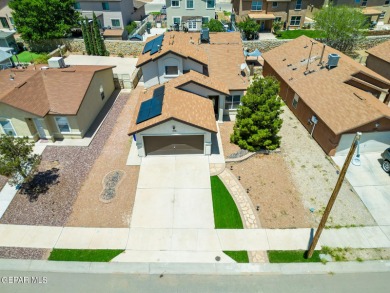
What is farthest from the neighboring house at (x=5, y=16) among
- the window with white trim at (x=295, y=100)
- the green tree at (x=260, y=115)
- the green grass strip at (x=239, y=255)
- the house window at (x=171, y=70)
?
the green grass strip at (x=239, y=255)

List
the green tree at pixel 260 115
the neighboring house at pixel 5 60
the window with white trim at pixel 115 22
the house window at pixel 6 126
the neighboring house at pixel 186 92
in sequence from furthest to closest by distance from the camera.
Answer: the window with white trim at pixel 115 22, the neighboring house at pixel 5 60, the house window at pixel 6 126, the green tree at pixel 260 115, the neighboring house at pixel 186 92

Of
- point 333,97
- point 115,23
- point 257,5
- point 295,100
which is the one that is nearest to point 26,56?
point 115,23

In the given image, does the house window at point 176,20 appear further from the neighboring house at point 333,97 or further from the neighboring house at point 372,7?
the neighboring house at point 372,7

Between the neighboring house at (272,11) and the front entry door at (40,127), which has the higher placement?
the neighboring house at (272,11)

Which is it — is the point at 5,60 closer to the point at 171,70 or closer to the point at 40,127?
the point at 40,127

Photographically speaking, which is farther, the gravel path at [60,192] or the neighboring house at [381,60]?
the neighboring house at [381,60]
